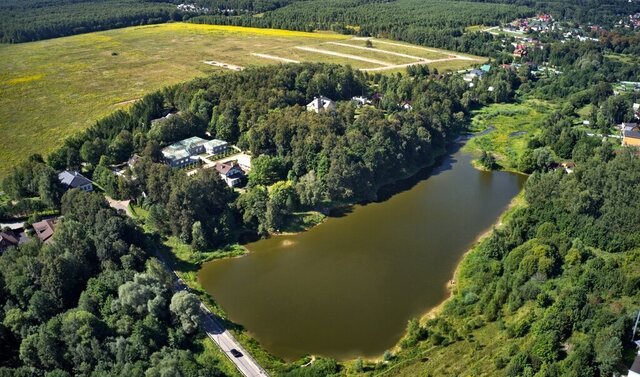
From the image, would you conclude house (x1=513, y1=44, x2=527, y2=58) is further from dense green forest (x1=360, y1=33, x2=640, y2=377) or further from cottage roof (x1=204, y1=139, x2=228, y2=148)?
cottage roof (x1=204, y1=139, x2=228, y2=148)

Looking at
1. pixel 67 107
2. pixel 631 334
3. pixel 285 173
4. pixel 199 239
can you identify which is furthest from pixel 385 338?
pixel 67 107

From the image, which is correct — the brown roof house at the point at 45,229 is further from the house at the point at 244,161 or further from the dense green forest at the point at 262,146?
the house at the point at 244,161

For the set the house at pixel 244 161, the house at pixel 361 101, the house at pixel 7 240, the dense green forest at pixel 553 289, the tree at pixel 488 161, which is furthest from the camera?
the house at pixel 361 101

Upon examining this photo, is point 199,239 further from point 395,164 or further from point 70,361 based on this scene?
point 395,164

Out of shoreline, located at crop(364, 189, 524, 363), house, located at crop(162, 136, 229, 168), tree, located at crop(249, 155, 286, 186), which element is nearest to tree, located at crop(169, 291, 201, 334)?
shoreline, located at crop(364, 189, 524, 363)

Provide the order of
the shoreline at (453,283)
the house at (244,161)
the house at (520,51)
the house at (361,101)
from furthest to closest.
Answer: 1. the house at (520,51)
2. the house at (361,101)
3. the house at (244,161)
4. the shoreline at (453,283)

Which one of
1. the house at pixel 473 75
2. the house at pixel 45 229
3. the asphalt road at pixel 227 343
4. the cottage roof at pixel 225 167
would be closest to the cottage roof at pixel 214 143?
the cottage roof at pixel 225 167

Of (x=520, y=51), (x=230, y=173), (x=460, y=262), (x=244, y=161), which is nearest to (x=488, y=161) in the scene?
(x=460, y=262)

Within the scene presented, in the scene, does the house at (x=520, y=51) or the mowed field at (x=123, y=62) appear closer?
the mowed field at (x=123, y=62)
